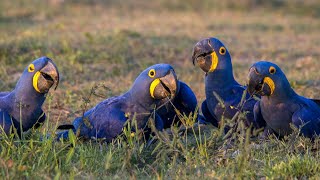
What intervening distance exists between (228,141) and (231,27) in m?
9.24

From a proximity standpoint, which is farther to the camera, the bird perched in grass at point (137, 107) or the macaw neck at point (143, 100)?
the macaw neck at point (143, 100)

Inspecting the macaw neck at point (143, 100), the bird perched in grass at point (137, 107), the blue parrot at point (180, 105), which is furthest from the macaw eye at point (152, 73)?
the blue parrot at point (180, 105)

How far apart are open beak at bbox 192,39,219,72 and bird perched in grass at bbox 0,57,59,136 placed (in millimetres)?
1256

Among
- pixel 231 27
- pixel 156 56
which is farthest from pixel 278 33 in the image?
pixel 156 56

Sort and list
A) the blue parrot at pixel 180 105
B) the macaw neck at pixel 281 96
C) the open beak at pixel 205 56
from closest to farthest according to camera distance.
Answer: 1. the macaw neck at pixel 281 96
2. the open beak at pixel 205 56
3. the blue parrot at pixel 180 105

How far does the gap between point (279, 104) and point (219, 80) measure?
26.2 inches

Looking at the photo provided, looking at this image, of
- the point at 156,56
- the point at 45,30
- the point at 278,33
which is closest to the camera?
the point at 156,56

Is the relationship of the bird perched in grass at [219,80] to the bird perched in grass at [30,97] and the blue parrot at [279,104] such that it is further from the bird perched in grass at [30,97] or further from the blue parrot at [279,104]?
the bird perched in grass at [30,97]

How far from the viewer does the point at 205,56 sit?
5.95 m

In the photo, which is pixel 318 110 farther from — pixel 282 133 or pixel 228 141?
pixel 228 141

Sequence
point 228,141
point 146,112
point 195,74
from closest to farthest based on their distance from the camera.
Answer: point 228,141, point 146,112, point 195,74

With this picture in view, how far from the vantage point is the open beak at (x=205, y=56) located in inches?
232

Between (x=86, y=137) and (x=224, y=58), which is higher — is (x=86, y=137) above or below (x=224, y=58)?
below

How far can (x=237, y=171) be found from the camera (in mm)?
4516
